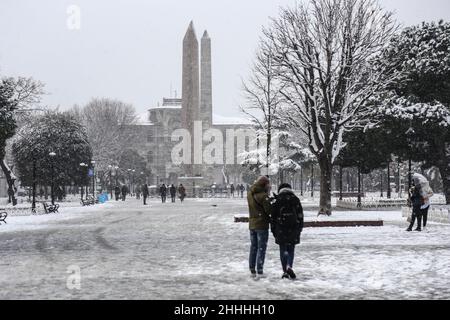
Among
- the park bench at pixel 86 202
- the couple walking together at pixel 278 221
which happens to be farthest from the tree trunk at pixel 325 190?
the park bench at pixel 86 202

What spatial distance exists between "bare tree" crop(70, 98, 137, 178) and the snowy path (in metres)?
46.4

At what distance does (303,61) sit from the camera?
21.3 m

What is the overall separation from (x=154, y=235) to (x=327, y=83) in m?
8.87

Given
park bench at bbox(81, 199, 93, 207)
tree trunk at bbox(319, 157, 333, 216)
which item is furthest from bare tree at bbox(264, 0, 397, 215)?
park bench at bbox(81, 199, 93, 207)

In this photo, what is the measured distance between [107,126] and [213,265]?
188 ft

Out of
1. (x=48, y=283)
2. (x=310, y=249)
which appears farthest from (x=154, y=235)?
(x=48, y=283)

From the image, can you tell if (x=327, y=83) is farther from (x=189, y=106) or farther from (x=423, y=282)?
(x=189, y=106)

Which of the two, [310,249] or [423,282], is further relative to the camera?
[310,249]

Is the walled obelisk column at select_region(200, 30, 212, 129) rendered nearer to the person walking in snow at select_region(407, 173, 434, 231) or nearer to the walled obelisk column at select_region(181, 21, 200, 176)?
the walled obelisk column at select_region(181, 21, 200, 176)

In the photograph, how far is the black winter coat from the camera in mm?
8578

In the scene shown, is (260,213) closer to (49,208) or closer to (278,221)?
(278,221)

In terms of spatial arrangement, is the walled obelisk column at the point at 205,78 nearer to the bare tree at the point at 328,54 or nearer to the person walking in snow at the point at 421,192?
the bare tree at the point at 328,54

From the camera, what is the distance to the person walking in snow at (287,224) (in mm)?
8586
